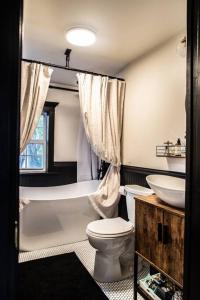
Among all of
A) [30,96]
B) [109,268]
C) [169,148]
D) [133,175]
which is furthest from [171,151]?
[30,96]

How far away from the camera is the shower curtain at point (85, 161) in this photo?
3.67 m

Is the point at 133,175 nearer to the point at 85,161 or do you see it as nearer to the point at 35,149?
the point at 85,161

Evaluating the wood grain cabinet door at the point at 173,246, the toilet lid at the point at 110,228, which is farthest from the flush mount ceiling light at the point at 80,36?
the toilet lid at the point at 110,228

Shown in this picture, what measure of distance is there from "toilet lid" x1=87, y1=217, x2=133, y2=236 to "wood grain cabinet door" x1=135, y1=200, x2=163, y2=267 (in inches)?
11.1

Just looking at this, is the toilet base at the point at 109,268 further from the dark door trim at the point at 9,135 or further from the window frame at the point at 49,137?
the window frame at the point at 49,137

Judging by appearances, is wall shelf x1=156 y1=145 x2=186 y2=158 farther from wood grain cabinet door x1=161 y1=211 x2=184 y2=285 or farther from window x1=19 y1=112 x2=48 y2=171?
window x1=19 y1=112 x2=48 y2=171

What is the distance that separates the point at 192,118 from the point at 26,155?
327 centimetres

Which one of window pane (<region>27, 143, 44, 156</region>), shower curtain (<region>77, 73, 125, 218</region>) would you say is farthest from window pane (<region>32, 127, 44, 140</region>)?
shower curtain (<region>77, 73, 125, 218</region>)

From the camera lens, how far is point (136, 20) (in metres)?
1.99

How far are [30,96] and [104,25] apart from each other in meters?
1.09

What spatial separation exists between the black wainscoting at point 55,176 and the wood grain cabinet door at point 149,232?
217 cm

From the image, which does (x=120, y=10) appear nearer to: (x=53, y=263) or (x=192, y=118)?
(x=192, y=118)

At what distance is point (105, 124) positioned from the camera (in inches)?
117

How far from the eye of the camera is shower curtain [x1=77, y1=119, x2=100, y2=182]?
3.67 meters
